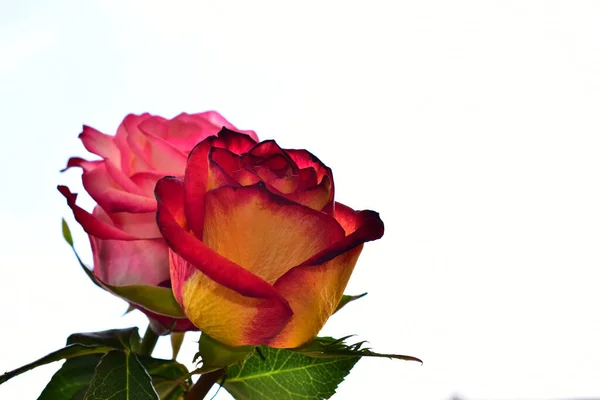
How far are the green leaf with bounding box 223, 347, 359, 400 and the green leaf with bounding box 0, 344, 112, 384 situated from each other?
0.05 metres

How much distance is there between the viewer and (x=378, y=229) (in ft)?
0.82

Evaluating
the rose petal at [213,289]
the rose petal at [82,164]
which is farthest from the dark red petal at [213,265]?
the rose petal at [82,164]

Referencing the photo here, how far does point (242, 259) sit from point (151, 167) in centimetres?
9

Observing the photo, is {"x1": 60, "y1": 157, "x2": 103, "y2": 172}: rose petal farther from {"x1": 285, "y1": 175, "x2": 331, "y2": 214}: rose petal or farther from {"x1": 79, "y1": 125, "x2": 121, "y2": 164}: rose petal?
{"x1": 285, "y1": 175, "x2": 331, "y2": 214}: rose petal

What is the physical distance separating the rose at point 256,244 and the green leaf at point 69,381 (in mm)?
70

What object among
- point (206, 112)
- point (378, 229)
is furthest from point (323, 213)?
point (206, 112)

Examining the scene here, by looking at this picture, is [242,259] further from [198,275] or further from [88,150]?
[88,150]

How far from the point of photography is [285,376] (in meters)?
0.32

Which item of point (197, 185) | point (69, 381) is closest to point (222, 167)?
point (197, 185)

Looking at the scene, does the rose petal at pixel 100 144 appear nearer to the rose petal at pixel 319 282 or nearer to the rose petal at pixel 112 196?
the rose petal at pixel 112 196

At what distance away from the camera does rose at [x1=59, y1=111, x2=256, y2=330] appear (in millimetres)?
295

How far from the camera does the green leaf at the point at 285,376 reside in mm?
310

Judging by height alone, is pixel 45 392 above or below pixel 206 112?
below

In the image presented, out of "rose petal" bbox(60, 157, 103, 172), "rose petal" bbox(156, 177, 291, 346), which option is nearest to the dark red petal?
"rose petal" bbox(156, 177, 291, 346)
